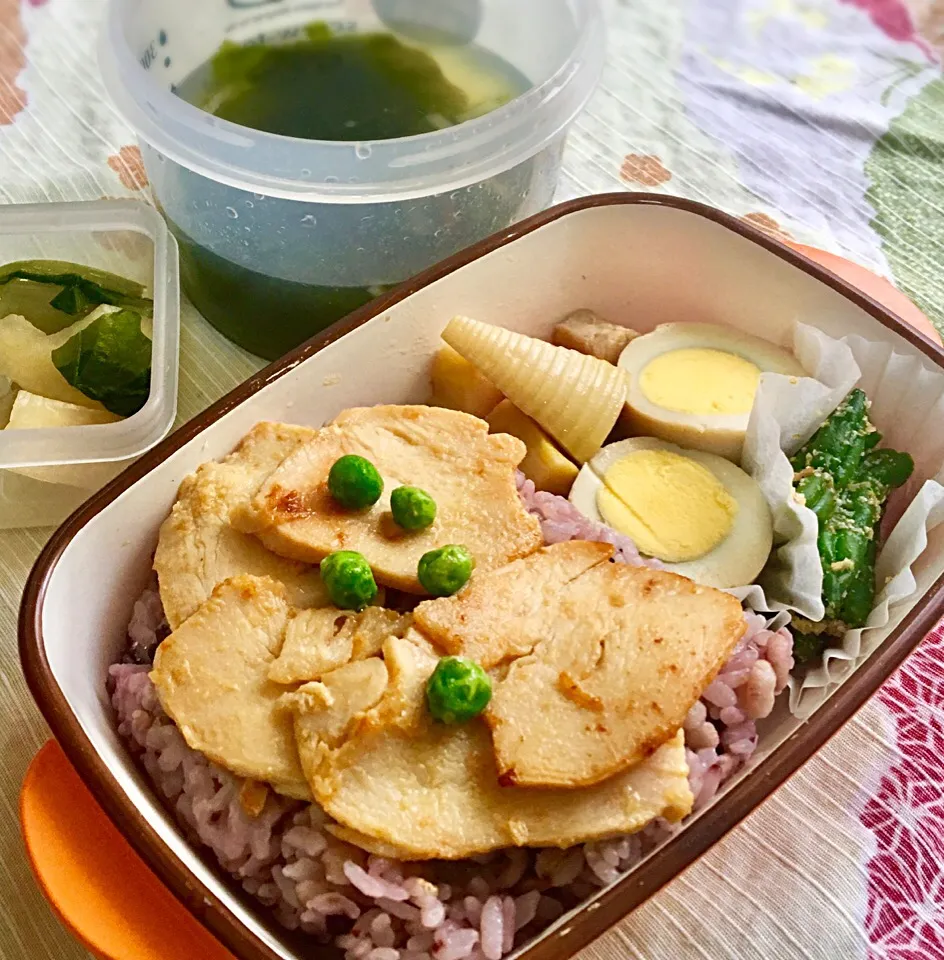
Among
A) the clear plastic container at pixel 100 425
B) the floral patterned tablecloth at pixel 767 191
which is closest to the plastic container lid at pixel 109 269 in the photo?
the clear plastic container at pixel 100 425

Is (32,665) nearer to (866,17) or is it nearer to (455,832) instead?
(455,832)

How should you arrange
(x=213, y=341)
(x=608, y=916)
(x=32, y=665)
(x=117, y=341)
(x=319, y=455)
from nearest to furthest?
(x=608, y=916) → (x=32, y=665) → (x=319, y=455) → (x=117, y=341) → (x=213, y=341)

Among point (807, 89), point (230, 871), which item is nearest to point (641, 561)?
point (230, 871)

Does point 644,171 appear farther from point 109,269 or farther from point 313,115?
point 109,269

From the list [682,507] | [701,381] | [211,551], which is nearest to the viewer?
[211,551]

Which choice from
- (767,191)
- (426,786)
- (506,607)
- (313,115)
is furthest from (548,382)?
(767,191)

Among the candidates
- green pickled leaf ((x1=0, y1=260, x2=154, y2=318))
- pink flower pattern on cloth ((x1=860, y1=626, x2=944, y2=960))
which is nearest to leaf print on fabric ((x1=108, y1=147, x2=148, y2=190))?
green pickled leaf ((x1=0, y1=260, x2=154, y2=318))
